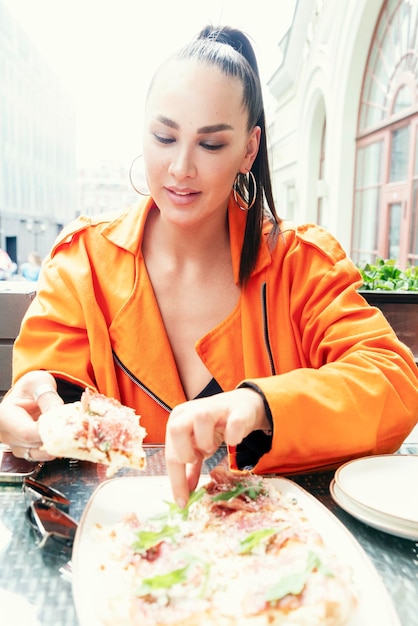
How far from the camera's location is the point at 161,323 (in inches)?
48.1

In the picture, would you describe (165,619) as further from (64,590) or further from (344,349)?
(344,349)

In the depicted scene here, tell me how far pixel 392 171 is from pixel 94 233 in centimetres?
569

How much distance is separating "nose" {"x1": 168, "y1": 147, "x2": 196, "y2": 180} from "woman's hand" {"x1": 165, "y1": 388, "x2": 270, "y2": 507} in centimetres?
49

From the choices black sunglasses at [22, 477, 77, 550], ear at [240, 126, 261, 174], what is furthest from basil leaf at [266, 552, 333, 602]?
ear at [240, 126, 261, 174]

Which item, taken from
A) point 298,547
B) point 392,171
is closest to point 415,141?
point 392,171

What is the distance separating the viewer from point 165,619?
1.61 feet

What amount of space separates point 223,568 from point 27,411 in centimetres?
49

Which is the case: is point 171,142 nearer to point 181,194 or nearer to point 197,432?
point 181,194

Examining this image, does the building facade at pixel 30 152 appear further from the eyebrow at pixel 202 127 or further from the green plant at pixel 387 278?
the eyebrow at pixel 202 127

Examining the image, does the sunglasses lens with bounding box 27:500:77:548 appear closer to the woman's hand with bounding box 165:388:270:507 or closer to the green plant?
the woman's hand with bounding box 165:388:270:507

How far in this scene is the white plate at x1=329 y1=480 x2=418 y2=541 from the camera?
66 cm

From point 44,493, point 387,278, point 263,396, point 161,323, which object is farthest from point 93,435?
point 387,278

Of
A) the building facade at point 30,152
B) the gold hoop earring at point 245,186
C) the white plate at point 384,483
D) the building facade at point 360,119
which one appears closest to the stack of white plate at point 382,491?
the white plate at point 384,483

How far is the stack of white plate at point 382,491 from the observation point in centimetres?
67
